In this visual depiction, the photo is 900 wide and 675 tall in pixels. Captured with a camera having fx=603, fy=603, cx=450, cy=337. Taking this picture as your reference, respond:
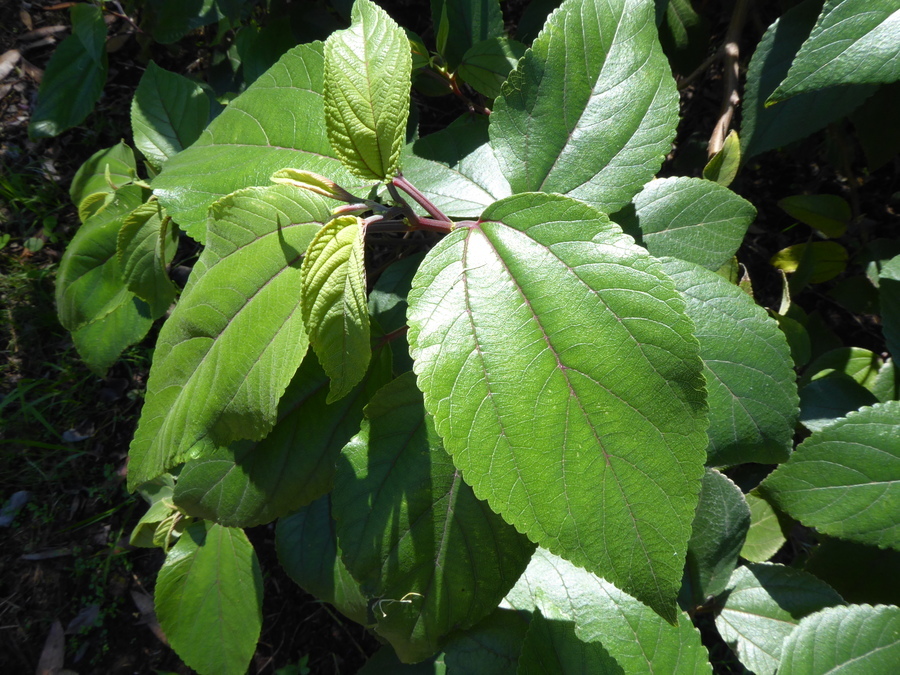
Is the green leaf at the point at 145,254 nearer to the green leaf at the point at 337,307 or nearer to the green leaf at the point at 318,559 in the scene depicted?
the green leaf at the point at 318,559

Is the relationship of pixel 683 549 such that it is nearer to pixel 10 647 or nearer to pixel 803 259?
pixel 803 259

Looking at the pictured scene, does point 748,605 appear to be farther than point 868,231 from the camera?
No

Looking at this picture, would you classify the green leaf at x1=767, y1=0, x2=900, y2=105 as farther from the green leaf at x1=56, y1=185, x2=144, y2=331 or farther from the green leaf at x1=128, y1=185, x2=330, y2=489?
the green leaf at x1=56, y1=185, x2=144, y2=331

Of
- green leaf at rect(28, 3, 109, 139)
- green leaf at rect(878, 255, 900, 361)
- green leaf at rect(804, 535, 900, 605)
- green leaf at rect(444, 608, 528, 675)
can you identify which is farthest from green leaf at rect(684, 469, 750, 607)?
green leaf at rect(28, 3, 109, 139)

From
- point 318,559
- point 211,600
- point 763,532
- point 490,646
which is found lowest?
point 211,600

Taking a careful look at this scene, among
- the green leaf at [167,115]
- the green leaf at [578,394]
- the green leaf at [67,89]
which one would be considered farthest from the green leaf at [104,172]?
the green leaf at [578,394]

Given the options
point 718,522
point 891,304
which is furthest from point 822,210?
point 718,522

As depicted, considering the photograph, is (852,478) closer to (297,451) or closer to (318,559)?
(297,451)

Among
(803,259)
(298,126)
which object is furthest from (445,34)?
(803,259)
